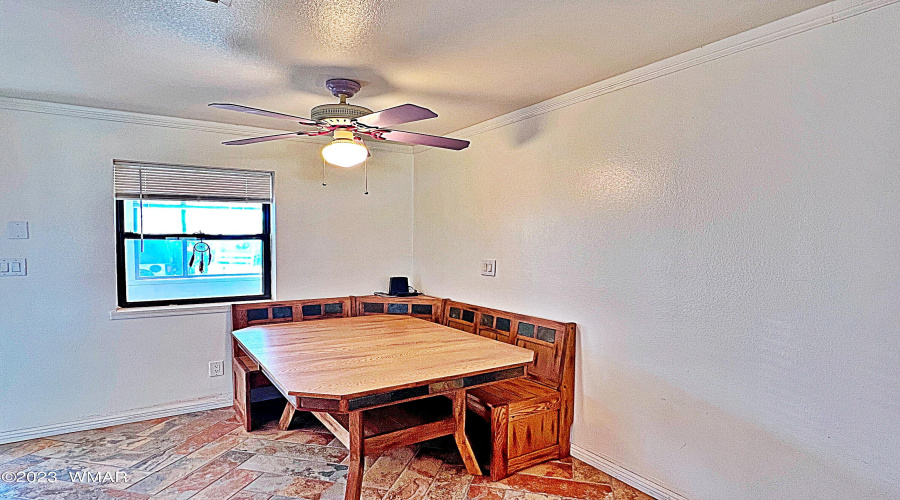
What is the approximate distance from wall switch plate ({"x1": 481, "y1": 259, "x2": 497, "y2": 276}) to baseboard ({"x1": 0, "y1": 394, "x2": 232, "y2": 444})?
6.88 feet

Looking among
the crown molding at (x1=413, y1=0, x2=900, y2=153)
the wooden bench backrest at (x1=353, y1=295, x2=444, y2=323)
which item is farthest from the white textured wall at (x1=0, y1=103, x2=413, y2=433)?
the crown molding at (x1=413, y1=0, x2=900, y2=153)

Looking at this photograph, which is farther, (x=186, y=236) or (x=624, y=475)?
(x=186, y=236)

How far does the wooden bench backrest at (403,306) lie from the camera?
389 cm

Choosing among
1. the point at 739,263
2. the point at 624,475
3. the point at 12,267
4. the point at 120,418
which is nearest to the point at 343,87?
the point at 739,263

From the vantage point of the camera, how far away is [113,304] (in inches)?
129

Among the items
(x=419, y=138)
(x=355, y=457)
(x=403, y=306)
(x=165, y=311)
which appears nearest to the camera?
(x=355, y=457)

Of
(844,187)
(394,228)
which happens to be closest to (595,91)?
(844,187)

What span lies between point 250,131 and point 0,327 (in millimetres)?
1942

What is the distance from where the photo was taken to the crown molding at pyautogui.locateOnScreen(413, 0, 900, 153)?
1727 mm

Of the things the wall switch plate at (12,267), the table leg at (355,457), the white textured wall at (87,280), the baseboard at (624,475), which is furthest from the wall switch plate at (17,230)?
the baseboard at (624,475)

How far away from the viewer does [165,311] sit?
3.41 meters

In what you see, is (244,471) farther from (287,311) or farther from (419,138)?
(419,138)

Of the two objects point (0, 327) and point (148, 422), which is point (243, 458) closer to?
point (148, 422)

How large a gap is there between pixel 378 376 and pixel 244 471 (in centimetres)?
114
